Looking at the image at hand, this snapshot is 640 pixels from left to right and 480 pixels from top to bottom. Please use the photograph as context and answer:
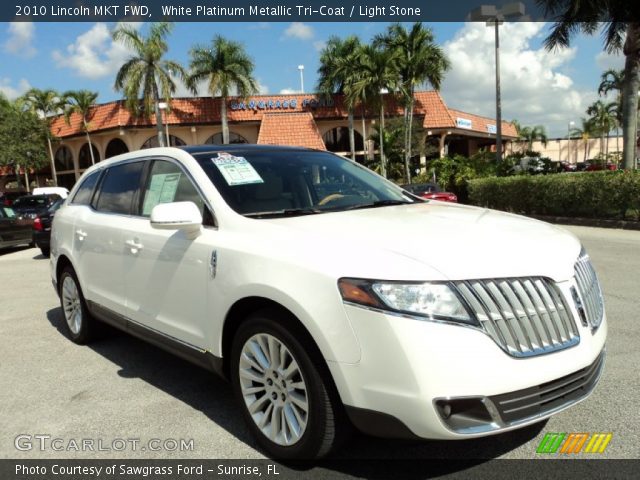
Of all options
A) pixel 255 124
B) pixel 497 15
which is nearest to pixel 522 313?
pixel 497 15

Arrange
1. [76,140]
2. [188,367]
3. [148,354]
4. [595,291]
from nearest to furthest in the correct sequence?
[595,291], [188,367], [148,354], [76,140]

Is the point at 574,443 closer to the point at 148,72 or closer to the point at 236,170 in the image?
the point at 236,170

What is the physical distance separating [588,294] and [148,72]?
34.4 meters

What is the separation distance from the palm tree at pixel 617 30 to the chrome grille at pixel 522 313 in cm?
1645

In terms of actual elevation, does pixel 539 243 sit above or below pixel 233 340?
above

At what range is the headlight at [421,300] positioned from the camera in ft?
7.72

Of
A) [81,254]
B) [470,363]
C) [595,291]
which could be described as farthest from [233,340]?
[81,254]

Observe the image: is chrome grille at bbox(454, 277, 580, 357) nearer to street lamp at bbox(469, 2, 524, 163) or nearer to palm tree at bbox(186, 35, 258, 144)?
street lamp at bbox(469, 2, 524, 163)

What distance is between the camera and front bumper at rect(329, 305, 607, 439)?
2.31 meters

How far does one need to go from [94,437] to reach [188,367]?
122cm

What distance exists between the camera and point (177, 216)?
3.17m

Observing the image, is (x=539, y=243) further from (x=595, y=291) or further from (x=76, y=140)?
(x=76, y=140)

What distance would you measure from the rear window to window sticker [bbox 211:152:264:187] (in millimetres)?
900

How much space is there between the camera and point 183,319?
11.4 feet
